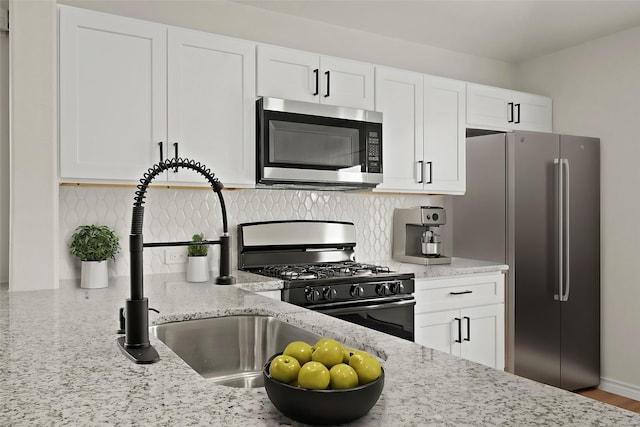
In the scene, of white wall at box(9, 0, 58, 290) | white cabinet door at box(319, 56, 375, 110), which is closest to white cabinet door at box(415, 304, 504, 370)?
white cabinet door at box(319, 56, 375, 110)

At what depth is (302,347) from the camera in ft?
3.29

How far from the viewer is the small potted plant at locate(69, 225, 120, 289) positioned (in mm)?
2568

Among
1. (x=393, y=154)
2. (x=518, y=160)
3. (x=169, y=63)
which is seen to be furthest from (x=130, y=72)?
(x=518, y=160)

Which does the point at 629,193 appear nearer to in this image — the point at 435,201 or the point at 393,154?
the point at 435,201

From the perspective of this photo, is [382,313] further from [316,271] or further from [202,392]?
[202,392]

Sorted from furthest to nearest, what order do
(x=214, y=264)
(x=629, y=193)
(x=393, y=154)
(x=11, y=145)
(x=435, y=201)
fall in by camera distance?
(x=435, y=201), (x=629, y=193), (x=393, y=154), (x=214, y=264), (x=11, y=145)

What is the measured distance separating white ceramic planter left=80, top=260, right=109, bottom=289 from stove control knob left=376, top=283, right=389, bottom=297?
1.43 metres

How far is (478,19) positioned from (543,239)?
5.16ft

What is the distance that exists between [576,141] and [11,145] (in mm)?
3588

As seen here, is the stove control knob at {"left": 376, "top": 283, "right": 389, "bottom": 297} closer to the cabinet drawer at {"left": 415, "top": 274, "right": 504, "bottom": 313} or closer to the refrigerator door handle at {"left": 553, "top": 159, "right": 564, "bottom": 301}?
→ the cabinet drawer at {"left": 415, "top": 274, "right": 504, "bottom": 313}

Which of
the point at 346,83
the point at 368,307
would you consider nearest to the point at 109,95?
the point at 346,83

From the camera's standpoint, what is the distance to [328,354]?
37.7 inches

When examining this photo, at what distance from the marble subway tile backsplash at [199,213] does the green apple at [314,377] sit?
225cm

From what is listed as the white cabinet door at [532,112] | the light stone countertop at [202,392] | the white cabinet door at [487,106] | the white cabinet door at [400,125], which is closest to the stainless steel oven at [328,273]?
the white cabinet door at [400,125]
